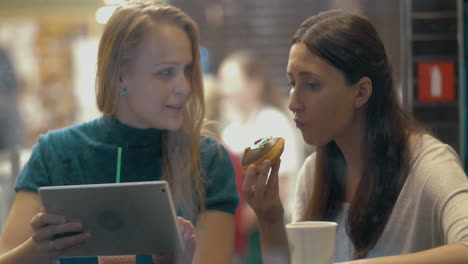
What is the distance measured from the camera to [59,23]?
10.2 ft

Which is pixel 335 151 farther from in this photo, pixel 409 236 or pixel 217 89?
pixel 217 89

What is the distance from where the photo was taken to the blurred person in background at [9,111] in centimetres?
182

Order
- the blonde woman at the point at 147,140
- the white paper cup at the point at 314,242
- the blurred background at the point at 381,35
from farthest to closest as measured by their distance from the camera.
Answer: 1. the blurred background at the point at 381,35
2. the blonde woman at the point at 147,140
3. the white paper cup at the point at 314,242

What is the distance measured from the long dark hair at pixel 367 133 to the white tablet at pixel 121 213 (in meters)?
0.27

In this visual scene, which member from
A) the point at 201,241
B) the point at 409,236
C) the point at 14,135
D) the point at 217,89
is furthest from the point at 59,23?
the point at 409,236

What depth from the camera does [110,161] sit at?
1110mm

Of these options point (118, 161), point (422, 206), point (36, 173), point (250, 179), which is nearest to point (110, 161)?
point (118, 161)

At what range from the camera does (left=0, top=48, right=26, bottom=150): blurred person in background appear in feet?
5.97

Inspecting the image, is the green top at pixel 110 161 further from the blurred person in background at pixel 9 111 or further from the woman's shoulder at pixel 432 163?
the blurred person in background at pixel 9 111

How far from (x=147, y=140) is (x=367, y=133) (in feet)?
1.31

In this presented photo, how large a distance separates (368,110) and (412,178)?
131 mm

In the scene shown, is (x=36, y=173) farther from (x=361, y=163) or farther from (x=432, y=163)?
(x=432, y=163)

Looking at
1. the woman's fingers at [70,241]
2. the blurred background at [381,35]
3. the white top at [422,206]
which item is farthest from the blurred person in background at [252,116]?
the woman's fingers at [70,241]

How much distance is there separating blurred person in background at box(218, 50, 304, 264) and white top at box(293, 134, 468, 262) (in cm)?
14
